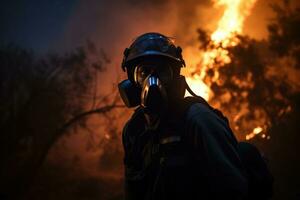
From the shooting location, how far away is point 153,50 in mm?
2844

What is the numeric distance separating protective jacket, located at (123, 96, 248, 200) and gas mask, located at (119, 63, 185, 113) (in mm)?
150

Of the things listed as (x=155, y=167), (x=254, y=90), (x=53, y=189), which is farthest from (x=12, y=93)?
(x=155, y=167)

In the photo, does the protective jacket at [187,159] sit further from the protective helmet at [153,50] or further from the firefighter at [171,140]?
the protective helmet at [153,50]

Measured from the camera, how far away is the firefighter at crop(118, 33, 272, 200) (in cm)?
205

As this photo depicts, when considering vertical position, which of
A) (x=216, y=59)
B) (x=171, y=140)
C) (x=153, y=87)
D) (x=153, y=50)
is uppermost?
(x=216, y=59)

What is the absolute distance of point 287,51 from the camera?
24.5 meters

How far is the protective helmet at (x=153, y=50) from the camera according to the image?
2.85m

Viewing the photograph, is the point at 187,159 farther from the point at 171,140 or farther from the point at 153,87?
the point at 153,87

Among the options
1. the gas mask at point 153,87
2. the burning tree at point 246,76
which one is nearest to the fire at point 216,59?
the burning tree at point 246,76

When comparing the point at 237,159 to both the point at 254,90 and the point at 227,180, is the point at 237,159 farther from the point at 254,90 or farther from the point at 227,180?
the point at 254,90

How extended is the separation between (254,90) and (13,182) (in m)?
17.6

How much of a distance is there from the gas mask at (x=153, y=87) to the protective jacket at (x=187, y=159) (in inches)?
5.9

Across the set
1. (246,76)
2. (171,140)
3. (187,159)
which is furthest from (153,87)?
(246,76)

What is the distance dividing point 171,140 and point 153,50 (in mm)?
872
